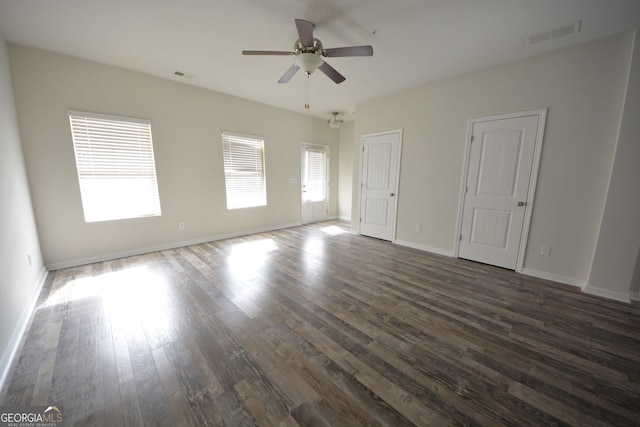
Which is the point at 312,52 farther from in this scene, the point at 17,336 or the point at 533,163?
the point at 17,336

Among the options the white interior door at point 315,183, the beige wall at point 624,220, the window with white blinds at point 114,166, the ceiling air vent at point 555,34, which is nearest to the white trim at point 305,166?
the white interior door at point 315,183

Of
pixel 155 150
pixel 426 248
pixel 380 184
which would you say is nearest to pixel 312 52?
pixel 380 184

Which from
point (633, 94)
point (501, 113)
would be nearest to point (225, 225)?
point (501, 113)

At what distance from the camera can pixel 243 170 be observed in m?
4.98

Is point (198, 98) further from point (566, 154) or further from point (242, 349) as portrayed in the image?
point (566, 154)

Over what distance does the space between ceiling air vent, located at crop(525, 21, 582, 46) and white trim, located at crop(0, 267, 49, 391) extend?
5.47 meters

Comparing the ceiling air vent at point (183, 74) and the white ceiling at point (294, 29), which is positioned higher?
the ceiling air vent at point (183, 74)

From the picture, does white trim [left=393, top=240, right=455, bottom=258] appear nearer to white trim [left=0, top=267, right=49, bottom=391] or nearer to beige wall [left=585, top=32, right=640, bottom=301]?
beige wall [left=585, top=32, right=640, bottom=301]

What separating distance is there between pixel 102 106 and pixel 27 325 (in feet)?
9.54

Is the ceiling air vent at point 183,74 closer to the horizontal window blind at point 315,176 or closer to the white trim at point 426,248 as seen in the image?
the horizontal window blind at point 315,176

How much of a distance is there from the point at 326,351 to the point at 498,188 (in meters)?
3.34

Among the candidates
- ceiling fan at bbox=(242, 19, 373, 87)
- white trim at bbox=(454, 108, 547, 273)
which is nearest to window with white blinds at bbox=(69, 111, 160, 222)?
ceiling fan at bbox=(242, 19, 373, 87)

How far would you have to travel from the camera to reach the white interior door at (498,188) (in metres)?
3.13

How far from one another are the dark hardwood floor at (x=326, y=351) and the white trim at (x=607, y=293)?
0.13m
